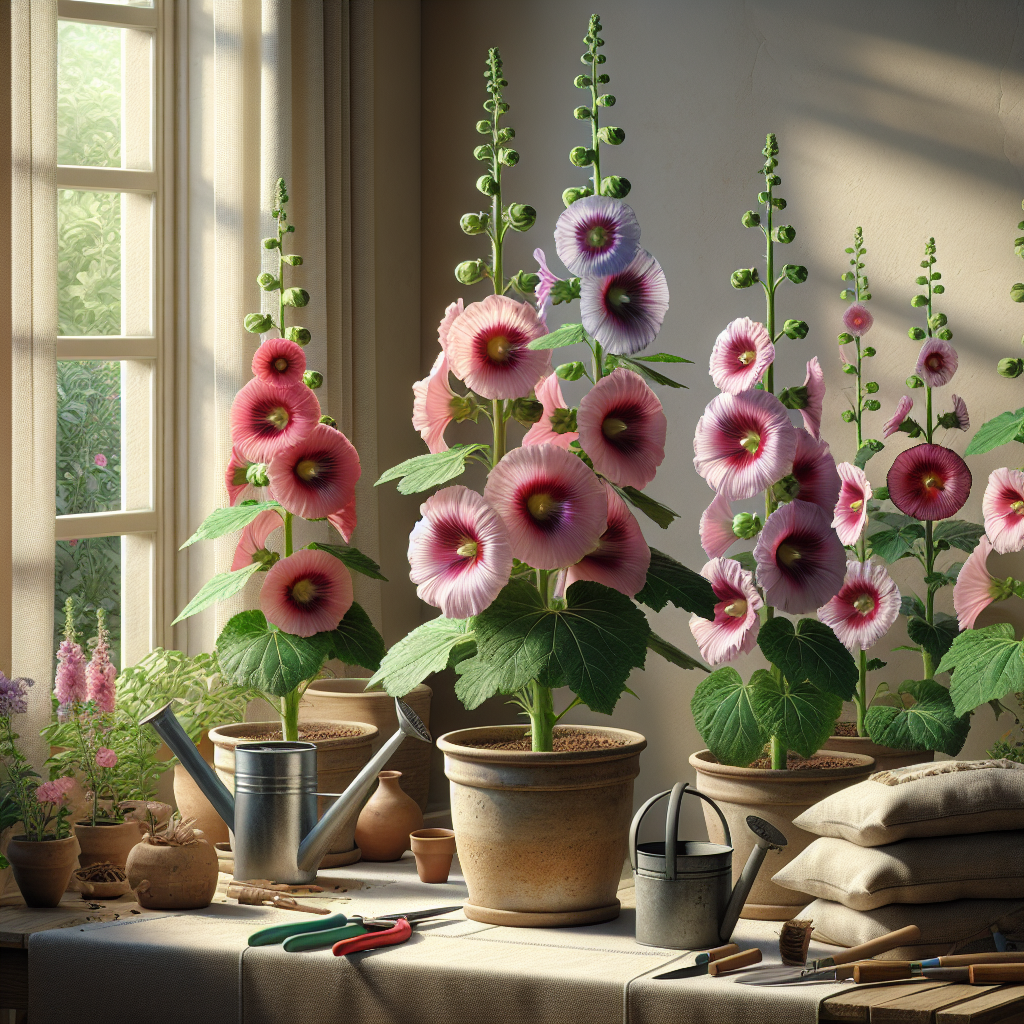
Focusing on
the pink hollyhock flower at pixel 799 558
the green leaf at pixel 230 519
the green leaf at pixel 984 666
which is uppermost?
the green leaf at pixel 230 519

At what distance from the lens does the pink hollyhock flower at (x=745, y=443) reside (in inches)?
72.4

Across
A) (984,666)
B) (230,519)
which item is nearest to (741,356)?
(984,666)

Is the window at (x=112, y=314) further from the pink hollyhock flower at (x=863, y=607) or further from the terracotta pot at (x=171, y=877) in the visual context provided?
the pink hollyhock flower at (x=863, y=607)

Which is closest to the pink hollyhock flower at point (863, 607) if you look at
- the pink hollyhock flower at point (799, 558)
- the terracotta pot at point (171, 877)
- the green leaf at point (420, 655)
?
the pink hollyhock flower at point (799, 558)

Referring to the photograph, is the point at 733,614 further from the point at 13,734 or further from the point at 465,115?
the point at 465,115

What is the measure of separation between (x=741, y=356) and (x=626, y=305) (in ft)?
0.86

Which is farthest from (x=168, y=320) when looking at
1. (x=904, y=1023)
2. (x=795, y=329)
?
(x=904, y=1023)

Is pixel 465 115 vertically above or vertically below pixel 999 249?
above

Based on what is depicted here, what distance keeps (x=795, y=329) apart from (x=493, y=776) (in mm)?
776

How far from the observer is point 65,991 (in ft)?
5.60

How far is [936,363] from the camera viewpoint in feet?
7.61

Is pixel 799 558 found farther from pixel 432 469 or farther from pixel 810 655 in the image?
pixel 432 469

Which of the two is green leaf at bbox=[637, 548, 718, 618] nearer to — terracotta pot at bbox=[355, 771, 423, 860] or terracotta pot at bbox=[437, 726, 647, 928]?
terracotta pot at bbox=[437, 726, 647, 928]

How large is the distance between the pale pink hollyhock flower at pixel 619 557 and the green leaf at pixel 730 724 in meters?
0.27
